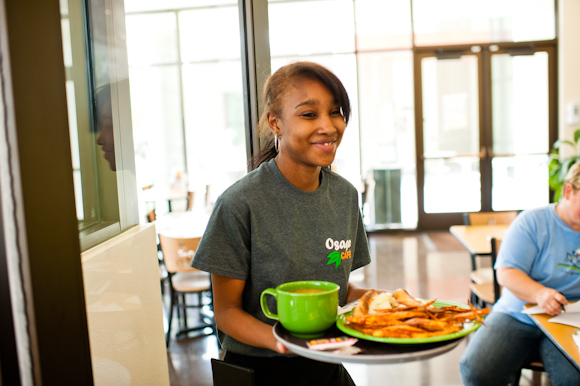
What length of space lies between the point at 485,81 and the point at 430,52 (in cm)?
90

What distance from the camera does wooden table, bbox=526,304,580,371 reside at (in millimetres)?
1405

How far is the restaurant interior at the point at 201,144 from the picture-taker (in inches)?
21.8

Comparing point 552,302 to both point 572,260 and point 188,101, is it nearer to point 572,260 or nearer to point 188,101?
point 572,260

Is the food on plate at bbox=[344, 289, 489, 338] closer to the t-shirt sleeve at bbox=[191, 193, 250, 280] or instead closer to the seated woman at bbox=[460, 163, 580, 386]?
the t-shirt sleeve at bbox=[191, 193, 250, 280]

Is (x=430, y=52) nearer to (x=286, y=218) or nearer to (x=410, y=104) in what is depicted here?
(x=410, y=104)

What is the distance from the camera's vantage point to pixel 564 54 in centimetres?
708

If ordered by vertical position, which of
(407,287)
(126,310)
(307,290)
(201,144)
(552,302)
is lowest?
(407,287)

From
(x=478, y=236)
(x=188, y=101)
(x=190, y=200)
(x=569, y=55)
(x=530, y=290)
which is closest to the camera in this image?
(x=530, y=290)

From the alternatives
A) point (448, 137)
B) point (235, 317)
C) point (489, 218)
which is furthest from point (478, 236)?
point (448, 137)

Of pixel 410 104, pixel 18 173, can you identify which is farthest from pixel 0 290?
pixel 410 104

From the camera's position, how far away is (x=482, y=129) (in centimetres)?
741

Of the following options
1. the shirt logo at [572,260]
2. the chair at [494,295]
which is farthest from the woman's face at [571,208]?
the chair at [494,295]

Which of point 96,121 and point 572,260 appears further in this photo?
point 572,260

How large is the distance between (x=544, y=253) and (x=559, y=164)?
4.84 m
